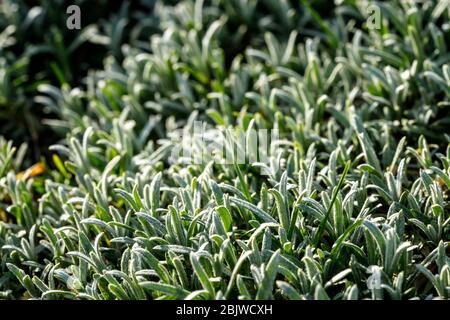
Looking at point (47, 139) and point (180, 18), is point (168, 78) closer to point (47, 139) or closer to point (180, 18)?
point (180, 18)

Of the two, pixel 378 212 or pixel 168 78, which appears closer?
pixel 378 212

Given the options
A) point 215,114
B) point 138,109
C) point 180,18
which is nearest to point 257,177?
point 215,114

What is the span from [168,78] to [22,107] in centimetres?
81

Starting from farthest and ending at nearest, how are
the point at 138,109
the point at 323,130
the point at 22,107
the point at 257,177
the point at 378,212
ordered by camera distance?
the point at 22,107 < the point at 138,109 < the point at 323,130 < the point at 257,177 < the point at 378,212

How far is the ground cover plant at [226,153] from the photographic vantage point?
2.04 m

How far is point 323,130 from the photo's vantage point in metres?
2.72

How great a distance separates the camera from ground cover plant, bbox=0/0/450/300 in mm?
2043

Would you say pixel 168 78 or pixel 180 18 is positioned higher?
pixel 180 18

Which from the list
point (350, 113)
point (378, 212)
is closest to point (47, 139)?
point (350, 113)

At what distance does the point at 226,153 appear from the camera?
8.19 ft

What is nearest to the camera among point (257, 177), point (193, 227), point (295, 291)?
point (295, 291)

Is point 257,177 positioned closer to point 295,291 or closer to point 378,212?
point 378,212

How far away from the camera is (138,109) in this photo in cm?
304
